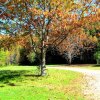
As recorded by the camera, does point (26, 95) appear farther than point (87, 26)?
No

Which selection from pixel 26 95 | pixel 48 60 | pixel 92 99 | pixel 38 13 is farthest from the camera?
pixel 48 60

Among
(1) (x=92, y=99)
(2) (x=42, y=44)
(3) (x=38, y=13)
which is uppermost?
(3) (x=38, y=13)

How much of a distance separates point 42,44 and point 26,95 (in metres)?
7.81

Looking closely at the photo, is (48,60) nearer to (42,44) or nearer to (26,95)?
(42,44)

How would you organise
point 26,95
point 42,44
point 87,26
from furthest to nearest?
1. point 42,44
2. point 87,26
3. point 26,95

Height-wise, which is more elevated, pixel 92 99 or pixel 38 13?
pixel 38 13

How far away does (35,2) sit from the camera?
61.0 feet

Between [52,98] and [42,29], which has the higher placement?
[42,29]

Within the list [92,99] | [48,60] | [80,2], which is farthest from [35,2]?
[48,60]

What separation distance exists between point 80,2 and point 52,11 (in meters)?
2.07

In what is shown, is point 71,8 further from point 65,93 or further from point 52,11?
point 65,93

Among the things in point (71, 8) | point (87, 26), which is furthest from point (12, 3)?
point (87, 26)

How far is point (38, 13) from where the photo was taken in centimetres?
1733

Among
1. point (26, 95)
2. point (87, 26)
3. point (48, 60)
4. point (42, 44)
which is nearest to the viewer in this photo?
point (26, 95)
